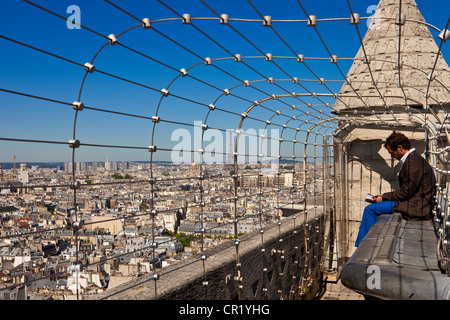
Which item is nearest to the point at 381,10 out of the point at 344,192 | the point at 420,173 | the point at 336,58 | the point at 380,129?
the point at 380,129

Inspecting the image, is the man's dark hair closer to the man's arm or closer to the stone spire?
the man's arm

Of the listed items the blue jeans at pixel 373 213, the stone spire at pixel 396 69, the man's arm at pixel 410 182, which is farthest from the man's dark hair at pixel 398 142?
the stone spire at pixel 396 69

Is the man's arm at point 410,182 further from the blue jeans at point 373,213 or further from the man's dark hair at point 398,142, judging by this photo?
the blue jeans at point 373,213

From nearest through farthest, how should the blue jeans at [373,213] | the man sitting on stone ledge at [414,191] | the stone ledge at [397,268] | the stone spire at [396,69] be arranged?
the stone ledge at [397,268] → the man sitting on stone ledge at [414,191] → the blue jeans at [373,213] → the stone spire at [396,69]

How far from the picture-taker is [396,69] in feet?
17.0

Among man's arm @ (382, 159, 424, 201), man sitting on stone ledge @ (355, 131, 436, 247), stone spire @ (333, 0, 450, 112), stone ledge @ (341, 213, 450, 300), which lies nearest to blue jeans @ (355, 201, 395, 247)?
man sitting on stone ledge @ (355, 131, 436, 247)

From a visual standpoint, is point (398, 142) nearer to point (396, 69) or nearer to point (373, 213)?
point (373, 213)

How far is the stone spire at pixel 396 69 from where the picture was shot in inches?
207

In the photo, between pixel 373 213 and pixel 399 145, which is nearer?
pixel 399 145

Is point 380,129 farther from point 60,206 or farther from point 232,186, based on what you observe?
point 60,206

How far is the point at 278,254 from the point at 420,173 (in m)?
1.48

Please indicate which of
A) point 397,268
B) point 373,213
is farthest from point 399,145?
point 397,268

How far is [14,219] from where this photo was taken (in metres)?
2.27
